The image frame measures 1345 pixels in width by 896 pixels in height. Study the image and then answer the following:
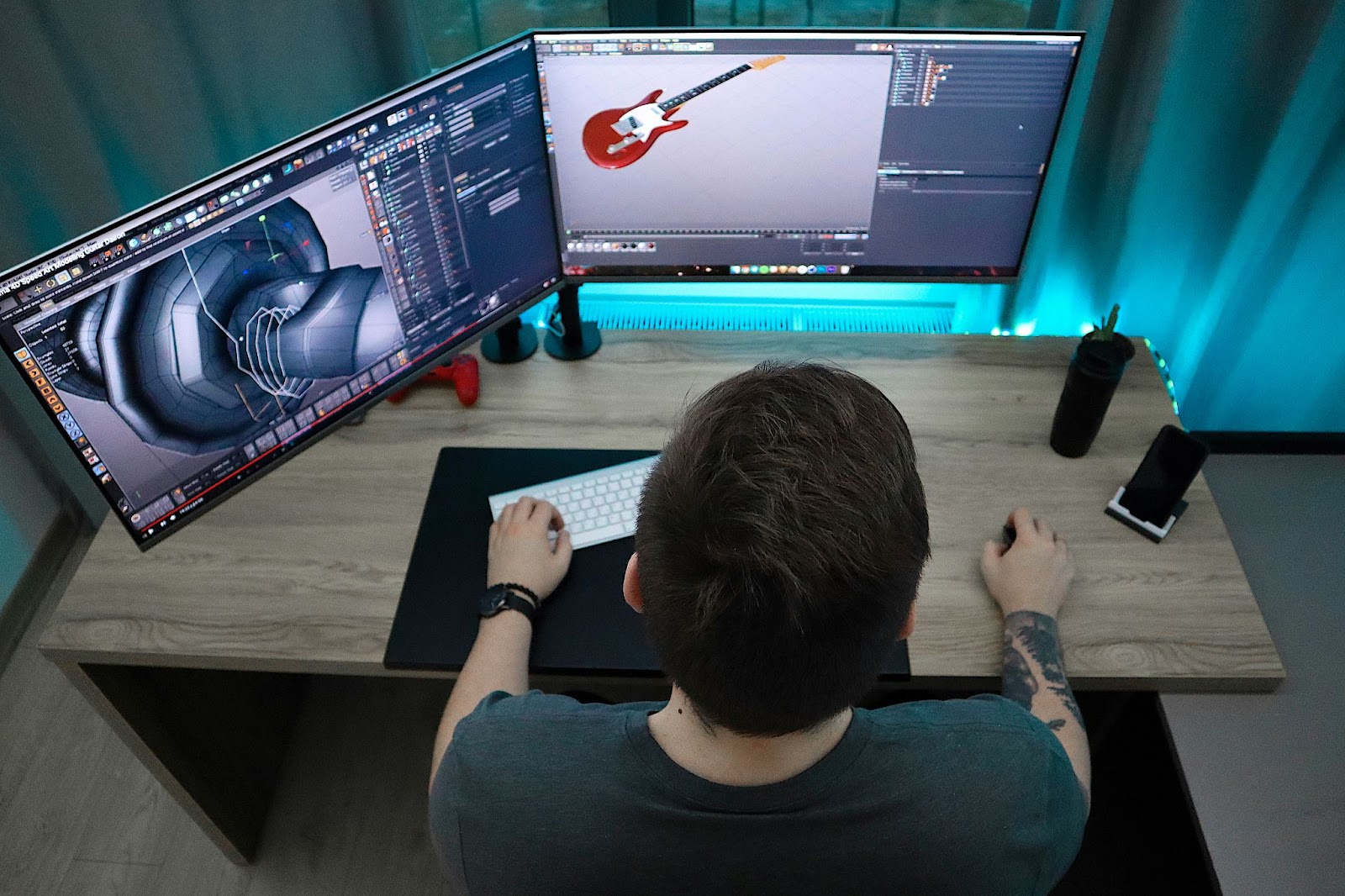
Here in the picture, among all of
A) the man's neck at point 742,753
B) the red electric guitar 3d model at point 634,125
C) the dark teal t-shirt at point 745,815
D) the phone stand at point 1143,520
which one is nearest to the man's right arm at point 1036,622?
the phone stand at point 1143,520

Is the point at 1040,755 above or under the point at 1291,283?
above

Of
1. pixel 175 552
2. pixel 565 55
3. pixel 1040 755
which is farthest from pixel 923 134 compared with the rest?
pixel 175 552

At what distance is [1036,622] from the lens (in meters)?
1.10

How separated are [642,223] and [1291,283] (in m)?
1.25

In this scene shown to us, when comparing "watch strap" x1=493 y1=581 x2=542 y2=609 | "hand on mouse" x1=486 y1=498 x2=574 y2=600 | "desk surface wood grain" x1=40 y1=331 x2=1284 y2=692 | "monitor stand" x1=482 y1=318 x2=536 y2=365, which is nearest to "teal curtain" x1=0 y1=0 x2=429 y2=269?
"monitor stand" x1=482 y1=318 x2=536 y2=365

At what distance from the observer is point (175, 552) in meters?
1.25

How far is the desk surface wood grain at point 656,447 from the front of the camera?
114 centimetres

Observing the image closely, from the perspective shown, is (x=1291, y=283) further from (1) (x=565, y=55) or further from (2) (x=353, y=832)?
(2) (x=353, y=832)

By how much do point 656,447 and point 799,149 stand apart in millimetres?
468

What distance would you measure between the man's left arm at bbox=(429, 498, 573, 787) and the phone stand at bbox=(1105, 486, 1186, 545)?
0.73 metres

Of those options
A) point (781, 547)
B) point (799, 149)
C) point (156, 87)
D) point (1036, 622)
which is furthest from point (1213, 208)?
point (156, 87)

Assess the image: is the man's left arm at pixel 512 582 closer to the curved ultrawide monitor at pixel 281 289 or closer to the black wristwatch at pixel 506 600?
the black wristwatch at pixel 506 600

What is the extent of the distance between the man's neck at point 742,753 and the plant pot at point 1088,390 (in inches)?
29.0

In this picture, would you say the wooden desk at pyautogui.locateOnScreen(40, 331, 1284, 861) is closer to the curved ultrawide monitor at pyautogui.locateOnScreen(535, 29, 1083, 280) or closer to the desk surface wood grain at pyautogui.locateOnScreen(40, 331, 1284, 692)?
the desk surface wood grain at pyautogui.locateOnScreen(40, 331, 1284, 692)
